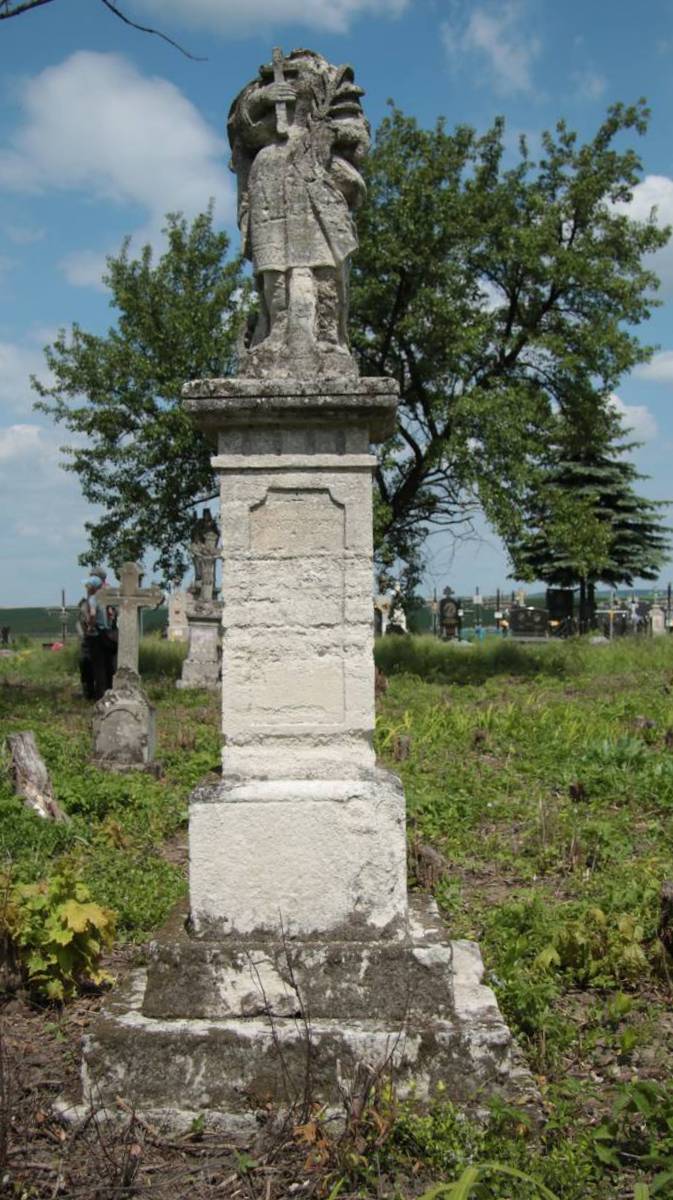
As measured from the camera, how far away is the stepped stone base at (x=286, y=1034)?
3492 millimetres

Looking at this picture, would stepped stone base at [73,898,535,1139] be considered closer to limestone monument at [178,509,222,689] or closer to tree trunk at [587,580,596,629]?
limestone monument at [178,509,222,689]

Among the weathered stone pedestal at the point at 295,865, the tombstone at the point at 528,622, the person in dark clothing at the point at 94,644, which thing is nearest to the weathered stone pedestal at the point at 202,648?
the person in dark clothing at the point at 94,644

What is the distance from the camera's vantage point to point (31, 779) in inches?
287

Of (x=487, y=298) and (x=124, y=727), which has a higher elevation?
(x=487, y=298)

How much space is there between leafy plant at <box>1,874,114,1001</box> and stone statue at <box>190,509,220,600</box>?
45.0 ft

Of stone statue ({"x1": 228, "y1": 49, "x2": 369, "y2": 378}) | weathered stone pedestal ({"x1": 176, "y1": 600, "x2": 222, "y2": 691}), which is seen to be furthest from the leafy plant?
weathered stone pedestal ({"x1": 176, "y1": 600, "x2": 222, "y2": 691})

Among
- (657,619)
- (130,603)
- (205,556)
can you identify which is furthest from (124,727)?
(657,619)

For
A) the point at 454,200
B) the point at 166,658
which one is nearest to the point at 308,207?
the point at 454,200

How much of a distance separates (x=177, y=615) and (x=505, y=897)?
24648mm

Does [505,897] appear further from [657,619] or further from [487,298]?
[657,619]

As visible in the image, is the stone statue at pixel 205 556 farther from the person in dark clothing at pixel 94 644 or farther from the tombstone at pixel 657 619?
the tombstone at pixel 657 619

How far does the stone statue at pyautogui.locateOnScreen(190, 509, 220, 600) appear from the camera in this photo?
1831 centimetres

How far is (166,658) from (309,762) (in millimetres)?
16863

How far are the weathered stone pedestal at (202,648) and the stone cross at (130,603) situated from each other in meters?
4.77
